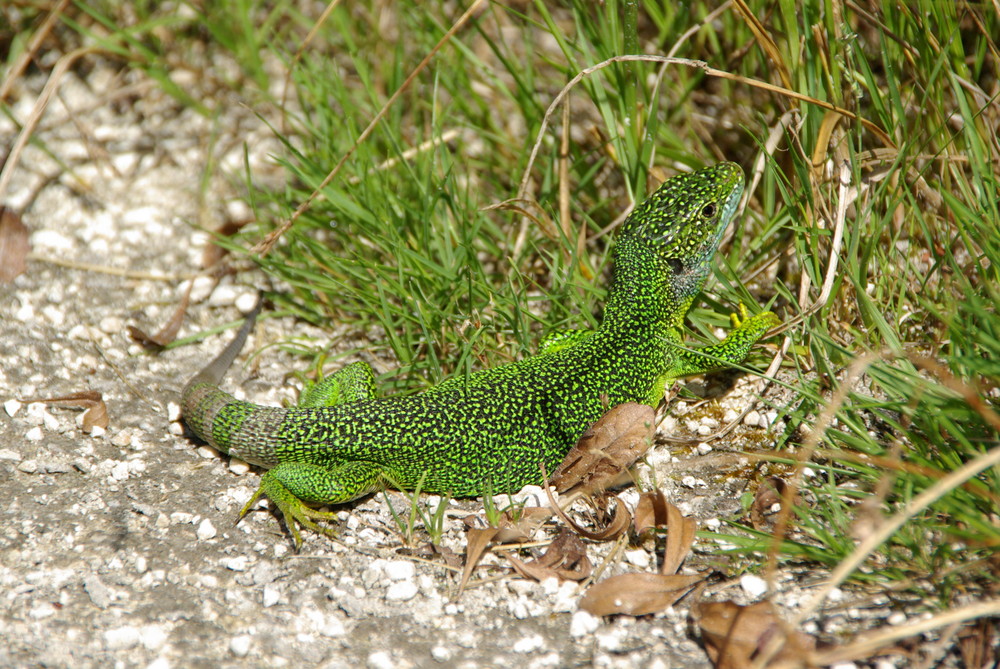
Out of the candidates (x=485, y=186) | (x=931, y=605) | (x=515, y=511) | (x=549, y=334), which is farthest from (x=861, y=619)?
(x=485, y=186)

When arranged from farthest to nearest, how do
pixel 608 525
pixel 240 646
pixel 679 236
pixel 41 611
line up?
1. pixel 679 236
2. pixel 608 525
3. pixel 41 611
4. pixel 240 646

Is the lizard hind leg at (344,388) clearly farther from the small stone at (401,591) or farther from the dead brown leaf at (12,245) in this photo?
the dead brown leaf at (12,245)

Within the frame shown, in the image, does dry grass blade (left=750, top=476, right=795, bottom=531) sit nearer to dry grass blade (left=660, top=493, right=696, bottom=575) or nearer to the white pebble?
dry grass blade (left=660, top=493, right=696, bottom=575)

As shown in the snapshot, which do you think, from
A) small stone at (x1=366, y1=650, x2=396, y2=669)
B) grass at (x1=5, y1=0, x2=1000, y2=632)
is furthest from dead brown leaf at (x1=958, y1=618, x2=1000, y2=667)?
small stone at (x1=366, y1=650, x2=396, y2=669)

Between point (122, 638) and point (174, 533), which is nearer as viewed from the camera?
point (122, 638)

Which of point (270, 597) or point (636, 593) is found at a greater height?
point (636, 593)

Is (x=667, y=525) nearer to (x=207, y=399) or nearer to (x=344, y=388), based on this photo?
(x=344, y=388)

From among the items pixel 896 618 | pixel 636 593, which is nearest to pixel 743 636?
pixel 636 593

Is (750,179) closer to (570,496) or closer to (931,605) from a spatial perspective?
(570,496)
